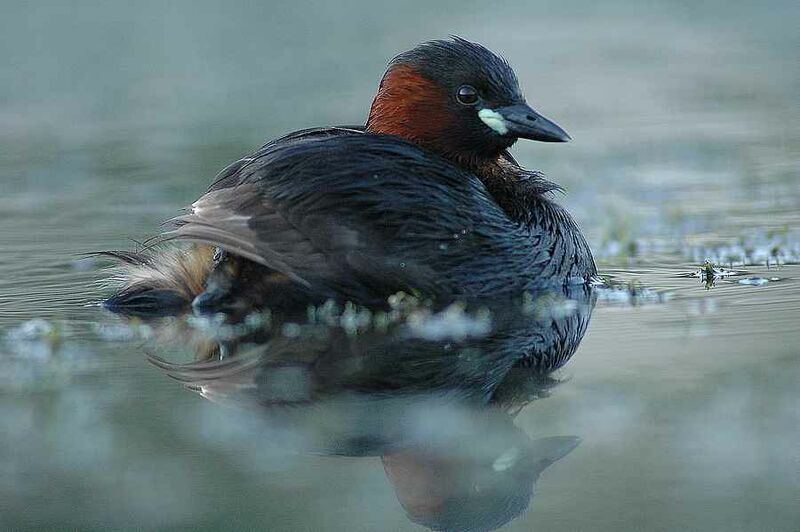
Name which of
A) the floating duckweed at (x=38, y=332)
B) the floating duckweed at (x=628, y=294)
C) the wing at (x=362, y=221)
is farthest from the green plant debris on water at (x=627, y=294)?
the floating duckweed at (x=38, y=332)

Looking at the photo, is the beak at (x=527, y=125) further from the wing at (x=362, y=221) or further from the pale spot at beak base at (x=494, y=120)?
the wing at (x=362, y=221)

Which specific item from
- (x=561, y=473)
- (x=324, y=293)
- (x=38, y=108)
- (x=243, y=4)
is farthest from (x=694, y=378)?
(x=243, y=4)

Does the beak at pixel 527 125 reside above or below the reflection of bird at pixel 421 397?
above

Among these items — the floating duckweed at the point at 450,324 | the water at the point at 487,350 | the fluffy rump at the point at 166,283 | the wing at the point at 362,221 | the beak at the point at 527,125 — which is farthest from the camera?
the beak at the point at 527,125

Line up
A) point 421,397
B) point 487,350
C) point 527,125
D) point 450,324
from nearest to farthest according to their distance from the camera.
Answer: point 421,397, point 487,350, point 450,324, point 527,125

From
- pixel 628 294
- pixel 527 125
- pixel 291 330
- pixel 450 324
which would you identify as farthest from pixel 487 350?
pixel 527 125

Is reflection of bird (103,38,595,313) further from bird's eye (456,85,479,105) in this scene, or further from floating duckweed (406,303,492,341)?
floating duckweed (406,303,492,341)

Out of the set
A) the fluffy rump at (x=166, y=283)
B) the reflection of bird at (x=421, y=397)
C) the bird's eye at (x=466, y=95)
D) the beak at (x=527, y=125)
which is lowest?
the reflection of bird at (x=421, y=397)

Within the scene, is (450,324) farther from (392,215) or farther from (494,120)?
(494,120)
